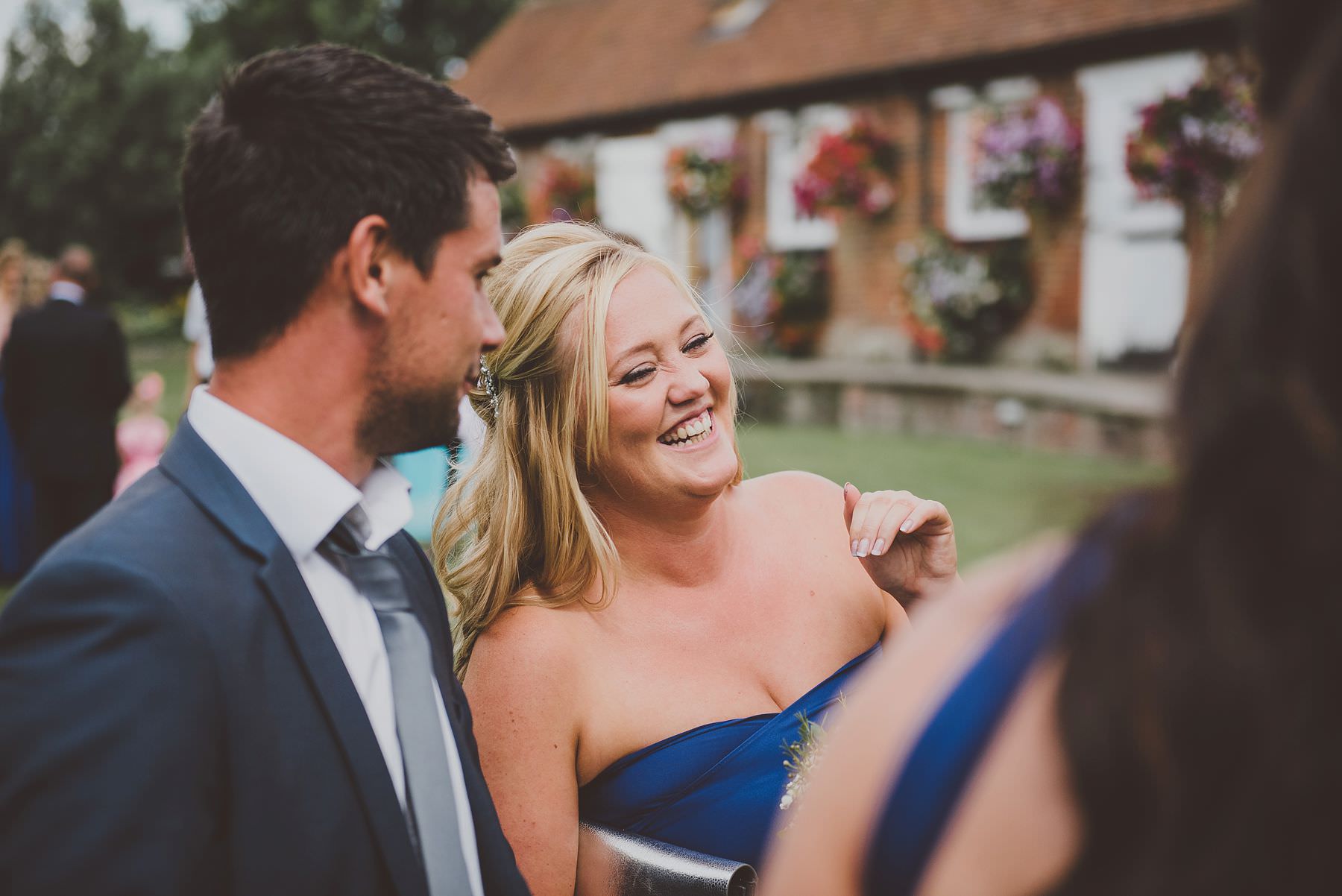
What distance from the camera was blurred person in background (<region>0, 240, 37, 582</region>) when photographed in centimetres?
814

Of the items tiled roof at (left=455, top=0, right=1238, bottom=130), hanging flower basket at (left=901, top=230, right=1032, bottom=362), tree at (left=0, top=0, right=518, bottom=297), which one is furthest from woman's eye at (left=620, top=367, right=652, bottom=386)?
tree at (left=0, top=0, right=518, bottom=297)

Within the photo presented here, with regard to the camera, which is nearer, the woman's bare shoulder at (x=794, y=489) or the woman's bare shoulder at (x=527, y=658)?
the woman's bare shoulder at (x=527, y=658)

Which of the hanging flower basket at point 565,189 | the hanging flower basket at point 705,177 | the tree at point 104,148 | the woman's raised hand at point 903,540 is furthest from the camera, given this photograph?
the tree at point 104,148

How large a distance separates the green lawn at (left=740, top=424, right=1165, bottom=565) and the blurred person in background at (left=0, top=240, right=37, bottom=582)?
554cm

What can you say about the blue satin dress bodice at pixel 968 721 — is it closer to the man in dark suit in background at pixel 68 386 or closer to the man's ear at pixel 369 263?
the man's ear at pixel 369 263

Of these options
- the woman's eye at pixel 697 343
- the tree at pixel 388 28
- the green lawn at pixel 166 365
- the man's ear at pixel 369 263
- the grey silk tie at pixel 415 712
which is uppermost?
the tree at pixel 388 28

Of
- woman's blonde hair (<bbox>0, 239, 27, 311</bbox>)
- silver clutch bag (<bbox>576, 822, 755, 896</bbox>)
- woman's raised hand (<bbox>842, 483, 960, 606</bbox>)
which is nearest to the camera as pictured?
silver clutch bag (<bbox>576, 822, 755, 896</bbox>)

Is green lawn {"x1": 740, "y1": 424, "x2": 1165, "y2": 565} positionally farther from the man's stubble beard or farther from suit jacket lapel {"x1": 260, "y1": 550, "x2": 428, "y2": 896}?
suit jacket lapel {"x1": 260, "y1": 550, "x2": 428, "y2": 896}

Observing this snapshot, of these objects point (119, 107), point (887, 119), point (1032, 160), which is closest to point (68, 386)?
point (1032, 160)

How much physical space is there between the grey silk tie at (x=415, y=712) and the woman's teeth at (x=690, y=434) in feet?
3.08

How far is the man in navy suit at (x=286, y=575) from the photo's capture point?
1.31 m

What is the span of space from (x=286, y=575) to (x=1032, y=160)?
1286 centimetres

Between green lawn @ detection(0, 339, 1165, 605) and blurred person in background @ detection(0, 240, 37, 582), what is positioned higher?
blurred person in background @ detection(0, 240, 37, 582)

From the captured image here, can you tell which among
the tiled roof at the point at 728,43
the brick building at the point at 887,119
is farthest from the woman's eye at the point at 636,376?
the tiled roof at the point at 728,43
